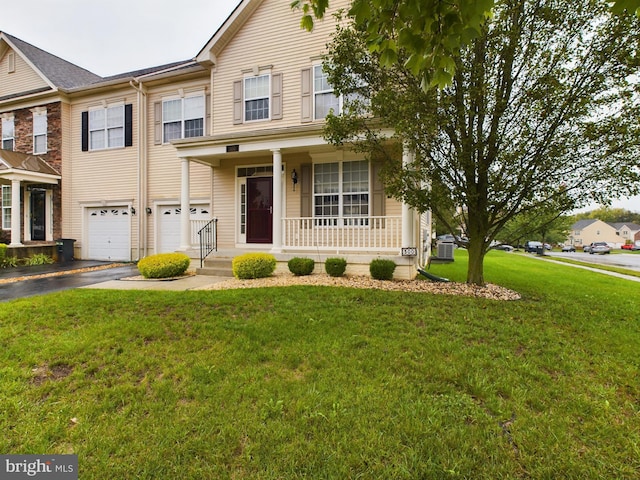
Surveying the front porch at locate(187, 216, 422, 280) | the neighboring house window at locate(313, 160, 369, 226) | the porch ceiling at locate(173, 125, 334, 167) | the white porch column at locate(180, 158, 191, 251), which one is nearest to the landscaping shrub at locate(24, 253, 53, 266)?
the white porch column at locate(180, 158, 191, 251)

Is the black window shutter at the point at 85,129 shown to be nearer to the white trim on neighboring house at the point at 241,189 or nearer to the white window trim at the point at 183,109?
the white window trim at the point at 183,109

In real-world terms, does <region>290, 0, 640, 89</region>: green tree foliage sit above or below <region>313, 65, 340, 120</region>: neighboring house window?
below

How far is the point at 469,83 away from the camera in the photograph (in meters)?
6.08

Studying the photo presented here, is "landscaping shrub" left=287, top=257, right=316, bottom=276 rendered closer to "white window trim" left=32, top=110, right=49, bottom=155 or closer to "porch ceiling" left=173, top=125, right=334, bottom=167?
"porch ceiling" left=173, top=125, right=334, bottom=167

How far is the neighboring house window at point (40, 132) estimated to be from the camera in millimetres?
14029

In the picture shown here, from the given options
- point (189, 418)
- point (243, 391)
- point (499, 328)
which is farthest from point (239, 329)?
point (499, 328)

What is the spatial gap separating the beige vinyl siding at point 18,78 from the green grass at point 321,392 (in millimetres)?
14549

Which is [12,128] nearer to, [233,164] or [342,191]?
[233,164]

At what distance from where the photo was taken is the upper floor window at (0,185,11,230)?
1441 cm

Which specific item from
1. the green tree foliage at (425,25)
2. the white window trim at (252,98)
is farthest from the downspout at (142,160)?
the green tree foliage at (425,25)

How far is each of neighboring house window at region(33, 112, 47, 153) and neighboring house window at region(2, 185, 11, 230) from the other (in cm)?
221

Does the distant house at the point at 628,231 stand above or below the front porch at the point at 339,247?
above

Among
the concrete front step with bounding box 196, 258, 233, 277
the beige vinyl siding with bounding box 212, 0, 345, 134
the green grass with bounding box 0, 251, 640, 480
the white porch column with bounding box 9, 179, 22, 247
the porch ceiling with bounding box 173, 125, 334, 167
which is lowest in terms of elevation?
the green grass with bounding box 0, 251, 640, 480

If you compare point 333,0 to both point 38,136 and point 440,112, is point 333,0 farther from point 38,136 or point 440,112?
point 38,136
